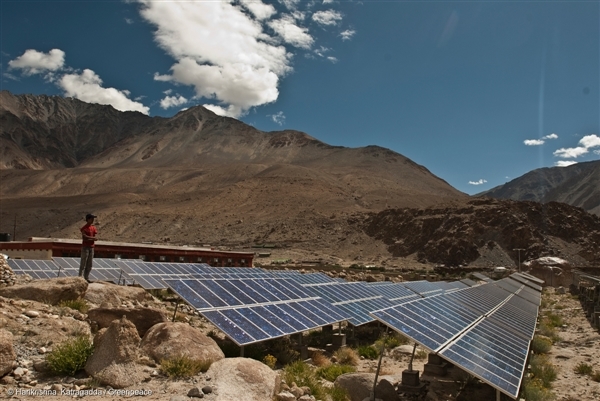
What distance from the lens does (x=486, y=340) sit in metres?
10.0

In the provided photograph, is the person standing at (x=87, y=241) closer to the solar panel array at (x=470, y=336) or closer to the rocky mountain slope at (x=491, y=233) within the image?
the solar panel array at (x=470, y=336)

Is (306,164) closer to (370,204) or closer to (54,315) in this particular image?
(370,204)

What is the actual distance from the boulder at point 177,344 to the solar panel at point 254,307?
754 millimetres

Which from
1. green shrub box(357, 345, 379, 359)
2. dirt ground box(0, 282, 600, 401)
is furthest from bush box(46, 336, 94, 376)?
green shrub box(357, 345, 379, 359)

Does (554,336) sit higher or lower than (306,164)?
lower

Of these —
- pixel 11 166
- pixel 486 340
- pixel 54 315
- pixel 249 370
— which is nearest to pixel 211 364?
pixel 249 370

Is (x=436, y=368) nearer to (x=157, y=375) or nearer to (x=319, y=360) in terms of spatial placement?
(x=319, y=360)

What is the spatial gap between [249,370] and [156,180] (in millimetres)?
152052

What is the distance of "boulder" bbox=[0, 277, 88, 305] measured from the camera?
11.3m

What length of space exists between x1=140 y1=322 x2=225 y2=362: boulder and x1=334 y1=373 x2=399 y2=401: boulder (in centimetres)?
248

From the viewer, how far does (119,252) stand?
35.7 meters

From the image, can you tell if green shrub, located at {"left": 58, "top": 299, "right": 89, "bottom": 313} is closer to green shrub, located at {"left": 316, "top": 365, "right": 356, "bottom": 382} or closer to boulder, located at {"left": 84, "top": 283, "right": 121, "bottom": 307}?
boulder, located at {"left": 84, "top": 283, "right": 121, "bottom": 307}

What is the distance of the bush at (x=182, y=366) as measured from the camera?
787 centimetres

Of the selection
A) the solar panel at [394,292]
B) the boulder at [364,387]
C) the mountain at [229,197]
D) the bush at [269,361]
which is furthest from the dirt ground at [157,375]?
the mountain at [229,197]
